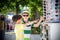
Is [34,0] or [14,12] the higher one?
[34,0]

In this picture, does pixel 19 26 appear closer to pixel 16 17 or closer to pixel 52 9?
pixel 16 17

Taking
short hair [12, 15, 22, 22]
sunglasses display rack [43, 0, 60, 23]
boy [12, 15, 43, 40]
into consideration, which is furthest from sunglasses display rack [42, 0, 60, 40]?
short hair [12, 15, 22, 22]

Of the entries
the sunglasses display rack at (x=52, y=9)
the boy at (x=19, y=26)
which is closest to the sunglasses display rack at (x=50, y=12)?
the sunglasses display rack at (x=52, y=9)

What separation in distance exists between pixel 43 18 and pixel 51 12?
0.14 m

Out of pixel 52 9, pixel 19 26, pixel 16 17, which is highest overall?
pixel 52 9

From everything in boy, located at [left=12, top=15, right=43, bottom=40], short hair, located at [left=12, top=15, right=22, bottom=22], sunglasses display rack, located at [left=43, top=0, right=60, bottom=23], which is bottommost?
boy, located at [left=12, top=15, right=43, bottom=40]

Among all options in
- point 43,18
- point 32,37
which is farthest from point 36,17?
point 32,37

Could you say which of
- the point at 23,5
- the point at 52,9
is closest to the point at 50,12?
the point at 52,9

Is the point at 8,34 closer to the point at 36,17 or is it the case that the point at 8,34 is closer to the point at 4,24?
the point at 4,24

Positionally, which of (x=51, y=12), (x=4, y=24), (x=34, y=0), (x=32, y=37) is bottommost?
(x=32, y=37)

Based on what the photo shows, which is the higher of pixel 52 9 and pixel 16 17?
pixel 52 9

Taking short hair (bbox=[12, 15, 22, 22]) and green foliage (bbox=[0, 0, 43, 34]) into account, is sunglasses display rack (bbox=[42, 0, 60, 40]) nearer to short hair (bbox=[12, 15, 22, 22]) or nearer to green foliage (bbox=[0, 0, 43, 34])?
green foliage (bbox=[0, 0, 43, 34])

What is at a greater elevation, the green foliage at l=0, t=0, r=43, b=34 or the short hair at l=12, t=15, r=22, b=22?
the green foliage at l=0, t=0, r=43, b=34

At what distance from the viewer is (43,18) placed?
2.55 m
